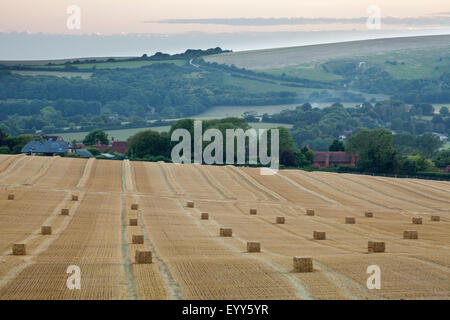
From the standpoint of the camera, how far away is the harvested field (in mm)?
23781

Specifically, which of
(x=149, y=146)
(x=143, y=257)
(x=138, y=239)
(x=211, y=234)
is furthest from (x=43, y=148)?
(x=143, y=257)

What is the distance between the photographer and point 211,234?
137 ft

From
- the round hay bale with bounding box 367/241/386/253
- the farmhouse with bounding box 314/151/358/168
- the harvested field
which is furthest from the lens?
the farmhouse with bounding box 314/151/358/168

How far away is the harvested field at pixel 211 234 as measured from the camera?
78.0 feet

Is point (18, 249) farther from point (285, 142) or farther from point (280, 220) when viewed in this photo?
point (285, 142)

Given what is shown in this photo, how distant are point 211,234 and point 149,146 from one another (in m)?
109

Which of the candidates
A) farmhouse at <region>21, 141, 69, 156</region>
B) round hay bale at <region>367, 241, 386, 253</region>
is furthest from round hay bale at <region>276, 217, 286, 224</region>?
farmhouse at <region>21, 141, 69, 156</region>

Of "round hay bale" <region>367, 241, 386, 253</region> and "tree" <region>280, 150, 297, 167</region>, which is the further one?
"tree" <region>280, 150, 297, 167</region>

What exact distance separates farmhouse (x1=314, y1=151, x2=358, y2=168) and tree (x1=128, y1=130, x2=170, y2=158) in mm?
32527

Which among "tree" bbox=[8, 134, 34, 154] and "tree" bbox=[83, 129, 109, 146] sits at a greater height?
"tree" bbox=[8, 134, 34, 154]

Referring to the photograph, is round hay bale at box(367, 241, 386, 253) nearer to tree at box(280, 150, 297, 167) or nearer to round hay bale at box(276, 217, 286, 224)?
round hay bale at box(276, 217, 286, 224)

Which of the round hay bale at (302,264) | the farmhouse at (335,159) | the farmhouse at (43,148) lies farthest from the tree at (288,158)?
the round hay bale at (302,264)
